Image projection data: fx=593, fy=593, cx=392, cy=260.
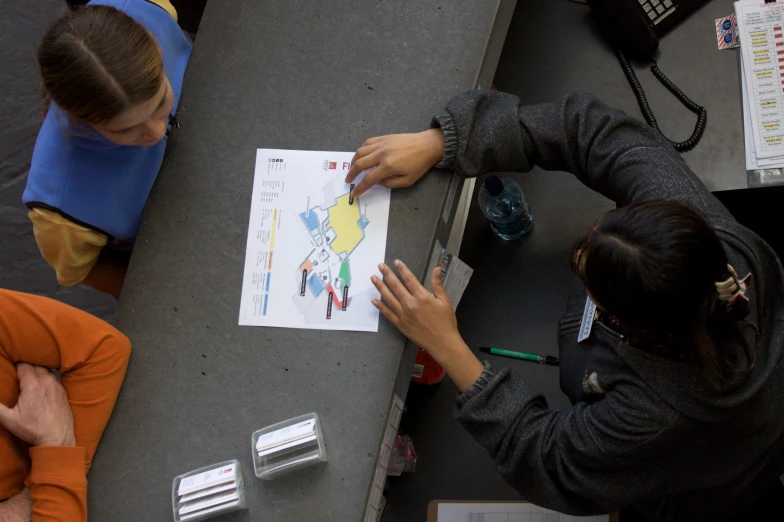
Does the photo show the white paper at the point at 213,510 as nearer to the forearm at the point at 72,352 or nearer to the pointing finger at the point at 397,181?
the forearm at the point at 72,352

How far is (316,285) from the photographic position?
39.3 inches

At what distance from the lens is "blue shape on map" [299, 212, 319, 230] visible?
1026 mm

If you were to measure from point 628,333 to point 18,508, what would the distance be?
920mm

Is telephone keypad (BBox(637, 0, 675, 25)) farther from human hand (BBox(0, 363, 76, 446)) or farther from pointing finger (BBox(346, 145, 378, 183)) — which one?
human hand (BBox(0, 363, 76, 446))

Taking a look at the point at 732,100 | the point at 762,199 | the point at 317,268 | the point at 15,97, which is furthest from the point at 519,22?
the point at 15,97

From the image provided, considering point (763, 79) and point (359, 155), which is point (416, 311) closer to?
point (359, 155)

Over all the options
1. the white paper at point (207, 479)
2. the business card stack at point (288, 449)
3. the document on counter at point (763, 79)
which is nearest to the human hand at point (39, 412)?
the white paper at point (207, 479)

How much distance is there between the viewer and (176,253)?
1040 mm

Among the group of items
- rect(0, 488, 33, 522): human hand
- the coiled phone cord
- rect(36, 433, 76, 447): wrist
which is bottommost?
rect(0, 488, 33, 522): human hand

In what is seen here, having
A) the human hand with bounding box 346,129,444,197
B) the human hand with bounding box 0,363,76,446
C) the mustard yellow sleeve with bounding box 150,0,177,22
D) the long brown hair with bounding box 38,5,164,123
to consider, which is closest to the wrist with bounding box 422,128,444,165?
the human hand with bounding box 346,129,444,197

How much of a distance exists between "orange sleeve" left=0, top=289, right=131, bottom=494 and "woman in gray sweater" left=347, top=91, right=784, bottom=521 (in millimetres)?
458

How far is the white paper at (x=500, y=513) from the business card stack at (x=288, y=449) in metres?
0.36

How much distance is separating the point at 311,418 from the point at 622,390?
0.46m

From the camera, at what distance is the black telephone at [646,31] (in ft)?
3.81
